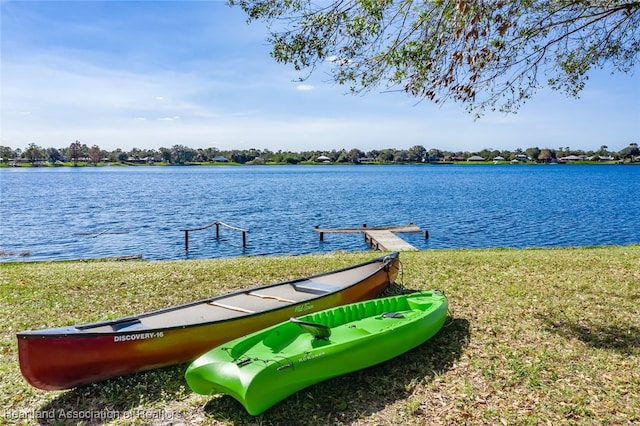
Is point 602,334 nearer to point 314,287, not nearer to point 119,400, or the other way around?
point 314,287

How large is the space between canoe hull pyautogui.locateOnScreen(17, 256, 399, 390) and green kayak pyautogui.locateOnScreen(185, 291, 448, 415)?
0.76 m

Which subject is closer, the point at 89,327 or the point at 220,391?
the point at 220,391

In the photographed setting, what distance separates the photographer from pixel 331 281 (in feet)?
32.4

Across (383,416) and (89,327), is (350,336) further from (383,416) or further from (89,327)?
(89,327)

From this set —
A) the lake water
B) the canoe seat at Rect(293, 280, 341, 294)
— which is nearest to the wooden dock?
the lake water

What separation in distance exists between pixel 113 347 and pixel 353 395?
339 centimetres

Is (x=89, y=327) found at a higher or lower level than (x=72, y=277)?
higher

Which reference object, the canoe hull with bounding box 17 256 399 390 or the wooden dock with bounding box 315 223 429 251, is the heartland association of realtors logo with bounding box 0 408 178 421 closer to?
the canoe hull with bounding box 17 256 399 390

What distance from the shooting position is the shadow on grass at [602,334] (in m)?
7.17

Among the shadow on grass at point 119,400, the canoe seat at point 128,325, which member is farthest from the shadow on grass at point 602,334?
the canoe seat at point 128,325

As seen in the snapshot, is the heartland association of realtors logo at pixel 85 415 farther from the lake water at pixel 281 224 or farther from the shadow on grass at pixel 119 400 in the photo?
the lake water at pixel 281 224

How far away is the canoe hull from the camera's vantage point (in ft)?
18.4

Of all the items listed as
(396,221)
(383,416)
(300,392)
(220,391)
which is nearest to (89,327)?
(220,391)

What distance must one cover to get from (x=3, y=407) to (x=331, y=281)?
613cm
